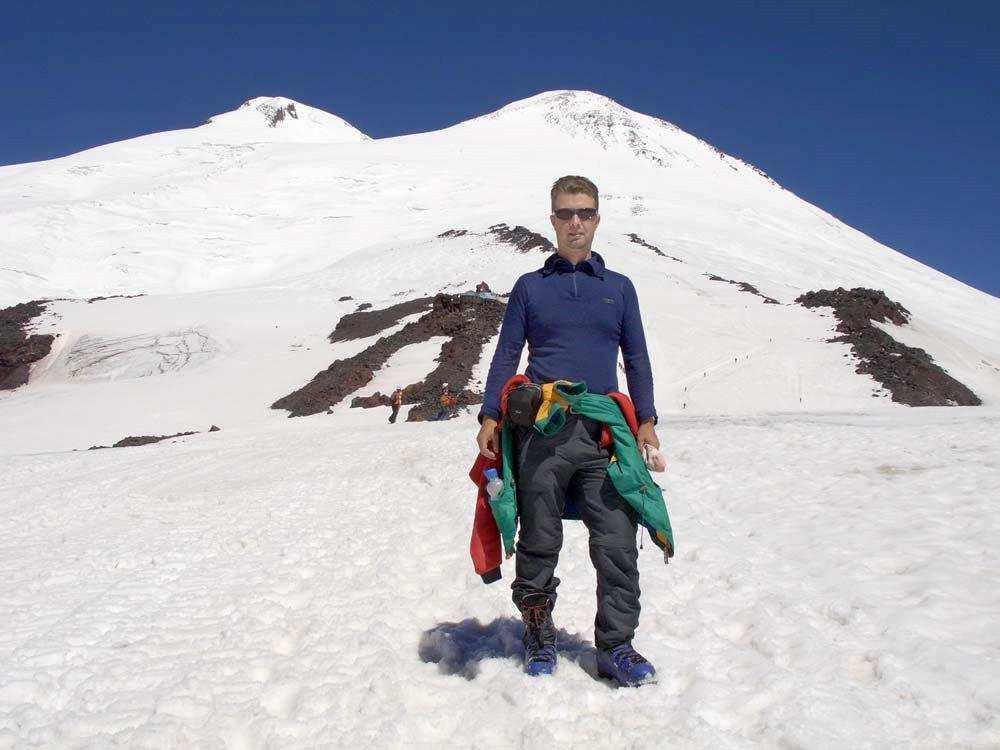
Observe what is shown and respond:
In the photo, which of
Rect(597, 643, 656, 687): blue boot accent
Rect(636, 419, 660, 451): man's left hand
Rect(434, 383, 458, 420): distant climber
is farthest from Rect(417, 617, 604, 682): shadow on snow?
Rect(434, 383, 458, 420): distant climber

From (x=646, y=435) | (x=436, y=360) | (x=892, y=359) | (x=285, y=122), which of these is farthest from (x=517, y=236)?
(x=285, y=122)

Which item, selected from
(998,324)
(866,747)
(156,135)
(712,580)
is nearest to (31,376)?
(712,580)

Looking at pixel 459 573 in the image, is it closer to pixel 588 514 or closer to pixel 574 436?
pixel 588 514

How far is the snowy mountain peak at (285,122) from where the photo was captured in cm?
10631

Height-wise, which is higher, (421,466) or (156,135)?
(156,135)

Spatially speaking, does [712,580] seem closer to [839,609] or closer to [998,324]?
[839,609]

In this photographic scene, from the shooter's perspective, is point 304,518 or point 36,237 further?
point 36,237

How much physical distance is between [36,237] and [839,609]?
59.0m

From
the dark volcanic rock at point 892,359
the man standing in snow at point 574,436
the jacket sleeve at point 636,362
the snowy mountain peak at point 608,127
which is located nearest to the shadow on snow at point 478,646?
the man standing in snow at point 574,436

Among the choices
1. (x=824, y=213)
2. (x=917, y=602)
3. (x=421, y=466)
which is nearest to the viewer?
(x=917, y=602)

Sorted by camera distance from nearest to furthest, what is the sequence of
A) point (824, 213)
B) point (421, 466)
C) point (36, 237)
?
point (421, 466) → point (36, 237) → point (824, 213)

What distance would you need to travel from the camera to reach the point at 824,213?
257 ft

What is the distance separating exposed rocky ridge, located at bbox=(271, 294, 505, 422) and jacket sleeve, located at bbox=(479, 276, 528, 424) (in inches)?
487

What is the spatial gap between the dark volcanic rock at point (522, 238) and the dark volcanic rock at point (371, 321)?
8688mm
